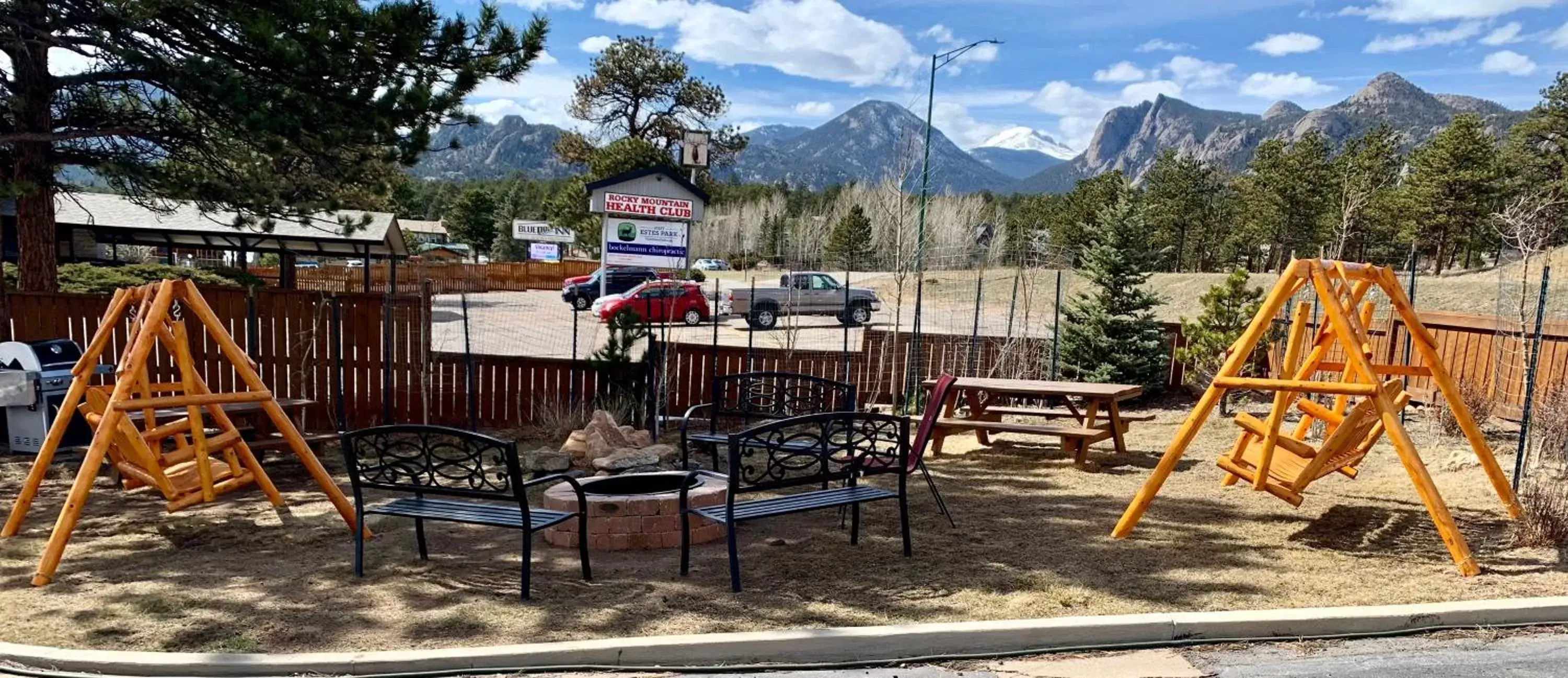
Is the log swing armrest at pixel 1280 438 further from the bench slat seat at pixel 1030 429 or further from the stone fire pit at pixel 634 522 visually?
the stone fire pit at pixel 634 522

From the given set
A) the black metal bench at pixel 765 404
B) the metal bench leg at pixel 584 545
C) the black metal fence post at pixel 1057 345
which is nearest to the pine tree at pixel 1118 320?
the black metal fence post at pixel 1057 345

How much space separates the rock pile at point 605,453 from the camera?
759 centimetres

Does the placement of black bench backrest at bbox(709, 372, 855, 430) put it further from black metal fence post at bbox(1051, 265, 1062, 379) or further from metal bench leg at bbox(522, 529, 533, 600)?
black metal fence post at bbox(1051, 265, 1062, 379)

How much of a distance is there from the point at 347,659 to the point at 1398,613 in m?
4.69

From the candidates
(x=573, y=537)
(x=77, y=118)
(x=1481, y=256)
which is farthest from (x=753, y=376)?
(x=1481, y=256)

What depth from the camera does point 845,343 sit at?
1065cm

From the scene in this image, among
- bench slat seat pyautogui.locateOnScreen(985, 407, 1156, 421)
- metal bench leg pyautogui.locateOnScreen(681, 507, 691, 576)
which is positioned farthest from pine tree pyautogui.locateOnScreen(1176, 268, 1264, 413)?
metal bench leg pyautogui.locateOnScreen(681, 507, 691, 576)

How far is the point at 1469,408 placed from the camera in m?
9.39

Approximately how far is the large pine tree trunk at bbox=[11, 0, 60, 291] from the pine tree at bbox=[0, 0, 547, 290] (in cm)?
2

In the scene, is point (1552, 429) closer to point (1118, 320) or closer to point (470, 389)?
point (1118, 320)

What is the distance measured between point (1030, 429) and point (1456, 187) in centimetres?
4458

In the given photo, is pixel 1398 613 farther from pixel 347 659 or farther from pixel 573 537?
pixel 347 659

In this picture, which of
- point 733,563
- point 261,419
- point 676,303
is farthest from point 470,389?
point 676,303

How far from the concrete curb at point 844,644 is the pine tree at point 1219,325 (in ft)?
23.5
